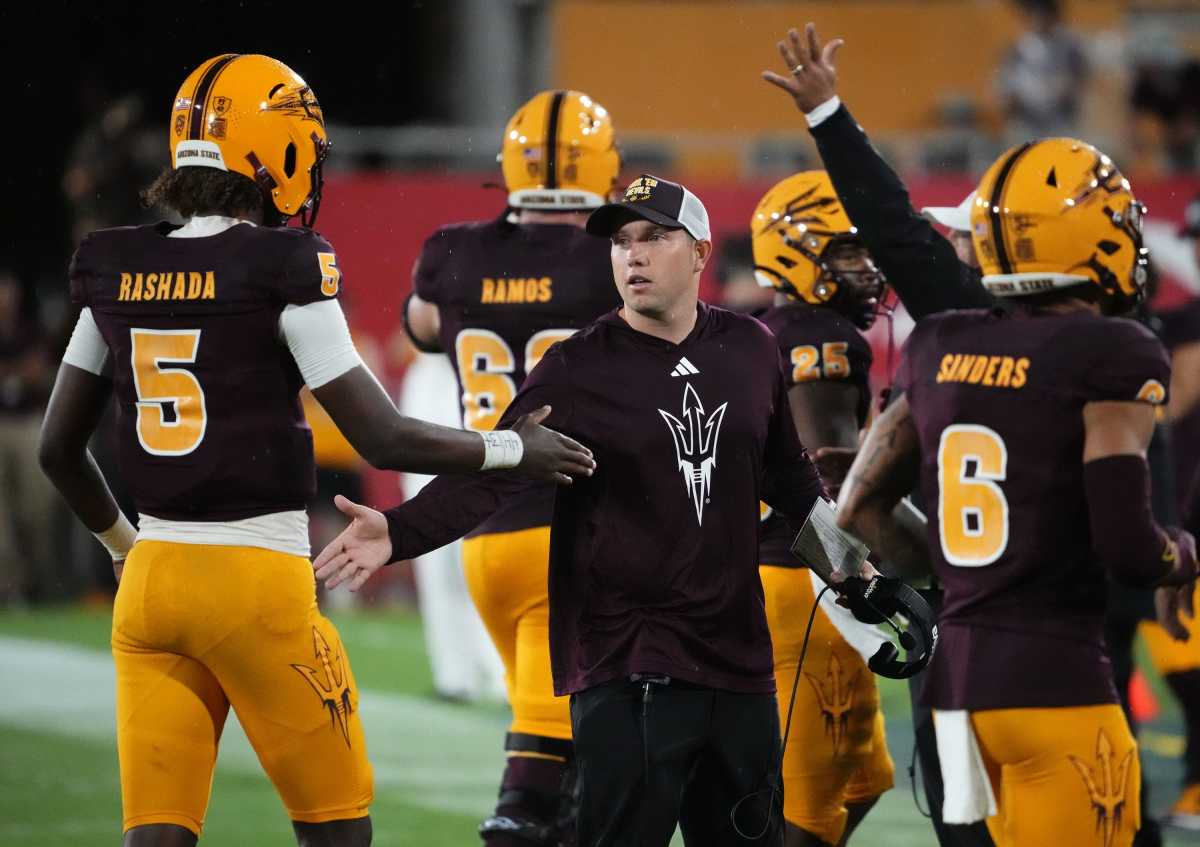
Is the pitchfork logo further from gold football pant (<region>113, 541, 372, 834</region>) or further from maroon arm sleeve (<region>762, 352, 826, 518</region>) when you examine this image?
gold football pant (<region>113, 541, 372, 834</region>)

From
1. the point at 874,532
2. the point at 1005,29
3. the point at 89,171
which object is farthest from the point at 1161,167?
the point at 874,532

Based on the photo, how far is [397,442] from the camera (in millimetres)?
4164

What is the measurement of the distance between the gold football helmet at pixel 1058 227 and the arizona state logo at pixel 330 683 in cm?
167

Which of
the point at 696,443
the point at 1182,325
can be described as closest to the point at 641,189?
the point at 696,443

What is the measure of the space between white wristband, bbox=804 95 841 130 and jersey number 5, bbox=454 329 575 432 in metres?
1.09

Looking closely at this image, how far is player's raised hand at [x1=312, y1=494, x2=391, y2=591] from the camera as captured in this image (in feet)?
13.0

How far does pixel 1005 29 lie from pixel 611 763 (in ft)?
47.7

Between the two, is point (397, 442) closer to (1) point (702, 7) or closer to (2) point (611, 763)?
(2) point (611, 763)

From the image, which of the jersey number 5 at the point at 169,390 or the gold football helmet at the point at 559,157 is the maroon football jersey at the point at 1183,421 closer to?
the gold football helmet at the point at 559,157

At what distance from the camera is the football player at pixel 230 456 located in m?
4.10

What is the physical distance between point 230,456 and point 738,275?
7.49 metres

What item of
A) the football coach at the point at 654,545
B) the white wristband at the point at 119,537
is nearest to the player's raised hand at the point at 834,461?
the football coach at the point at 654,545

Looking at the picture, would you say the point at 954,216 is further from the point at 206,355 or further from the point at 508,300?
the point at 206,355

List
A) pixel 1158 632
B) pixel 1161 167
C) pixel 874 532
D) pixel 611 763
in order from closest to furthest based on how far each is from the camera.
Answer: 1. pixel 611 763
2. pixel 874 532
3. pixel 1158 632
4. pixel 1161 167
